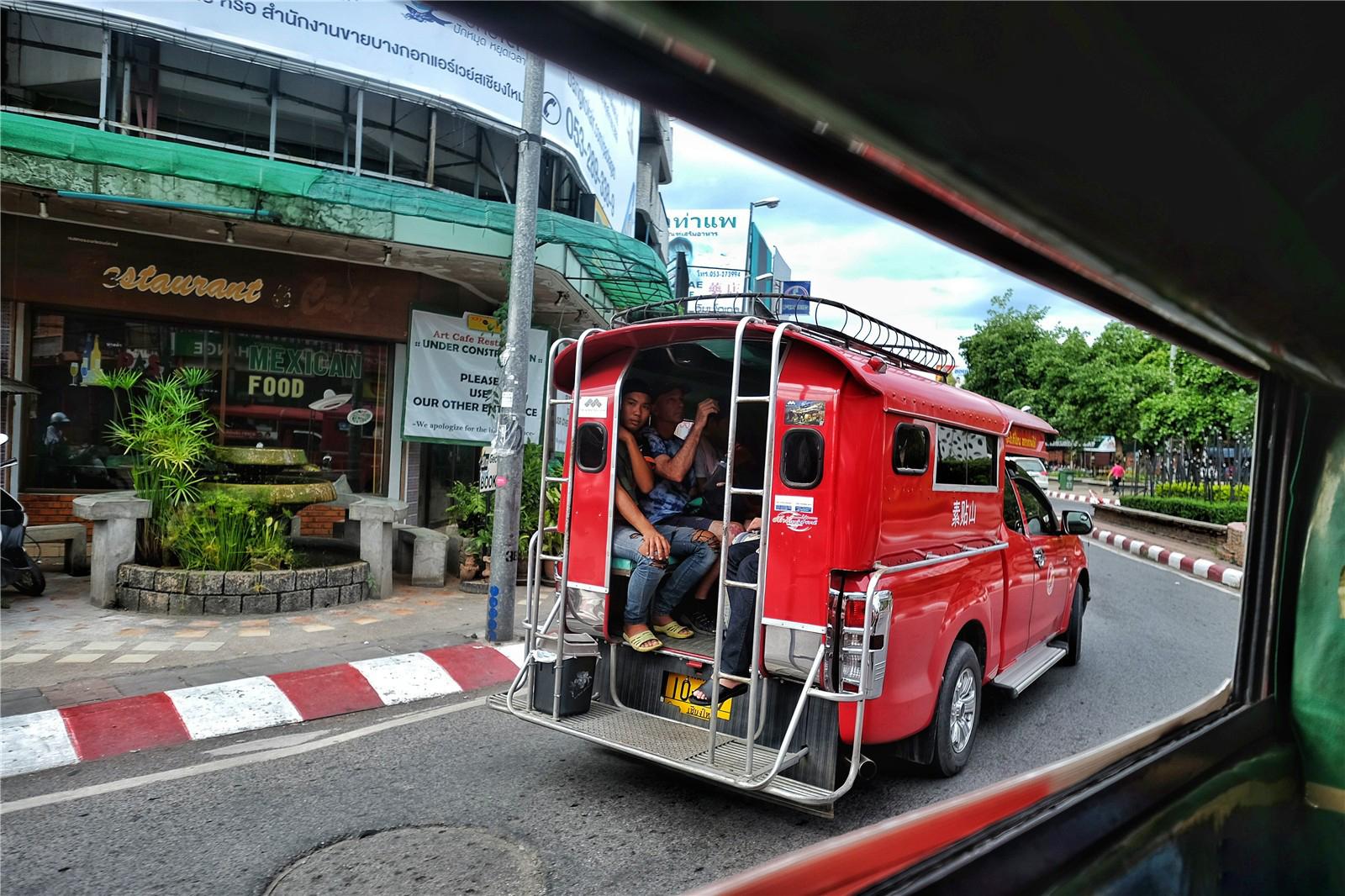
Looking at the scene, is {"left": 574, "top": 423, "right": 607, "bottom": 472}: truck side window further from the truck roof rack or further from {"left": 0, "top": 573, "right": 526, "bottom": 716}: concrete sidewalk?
{"left": 0, "top": 573, "right": 526, "bottom": 716}: concrete sidewalk

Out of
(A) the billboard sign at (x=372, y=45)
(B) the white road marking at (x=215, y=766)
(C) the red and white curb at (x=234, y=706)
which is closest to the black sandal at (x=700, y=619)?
(B) the white road marking at (x=215, y=766)

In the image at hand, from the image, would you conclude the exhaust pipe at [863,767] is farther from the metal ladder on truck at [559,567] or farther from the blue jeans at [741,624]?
the metal ladder on truck at [559,567]

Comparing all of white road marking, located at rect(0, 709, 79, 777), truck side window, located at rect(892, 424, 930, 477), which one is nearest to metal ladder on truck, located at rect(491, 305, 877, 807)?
truck side window, located at rect(892, 424, 930, 477)

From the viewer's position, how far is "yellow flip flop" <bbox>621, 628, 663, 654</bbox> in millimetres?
4242

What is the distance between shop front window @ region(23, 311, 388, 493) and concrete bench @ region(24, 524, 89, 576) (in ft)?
3.36

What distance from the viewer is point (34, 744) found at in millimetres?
4336

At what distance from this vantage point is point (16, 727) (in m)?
4.47

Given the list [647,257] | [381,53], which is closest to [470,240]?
[647,257]

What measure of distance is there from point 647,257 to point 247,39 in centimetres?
556

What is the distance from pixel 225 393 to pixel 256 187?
357 cm

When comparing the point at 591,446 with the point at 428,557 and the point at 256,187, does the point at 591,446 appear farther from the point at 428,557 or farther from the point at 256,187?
the point at 256,187

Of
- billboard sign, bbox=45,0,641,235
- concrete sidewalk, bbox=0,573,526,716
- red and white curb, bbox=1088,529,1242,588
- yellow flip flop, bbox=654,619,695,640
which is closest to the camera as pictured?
yellow flip flop, bbox=654,619,695,640

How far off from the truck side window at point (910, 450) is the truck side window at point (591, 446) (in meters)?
1.51

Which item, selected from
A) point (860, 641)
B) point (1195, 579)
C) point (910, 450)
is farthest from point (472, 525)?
point (1195, 579)
